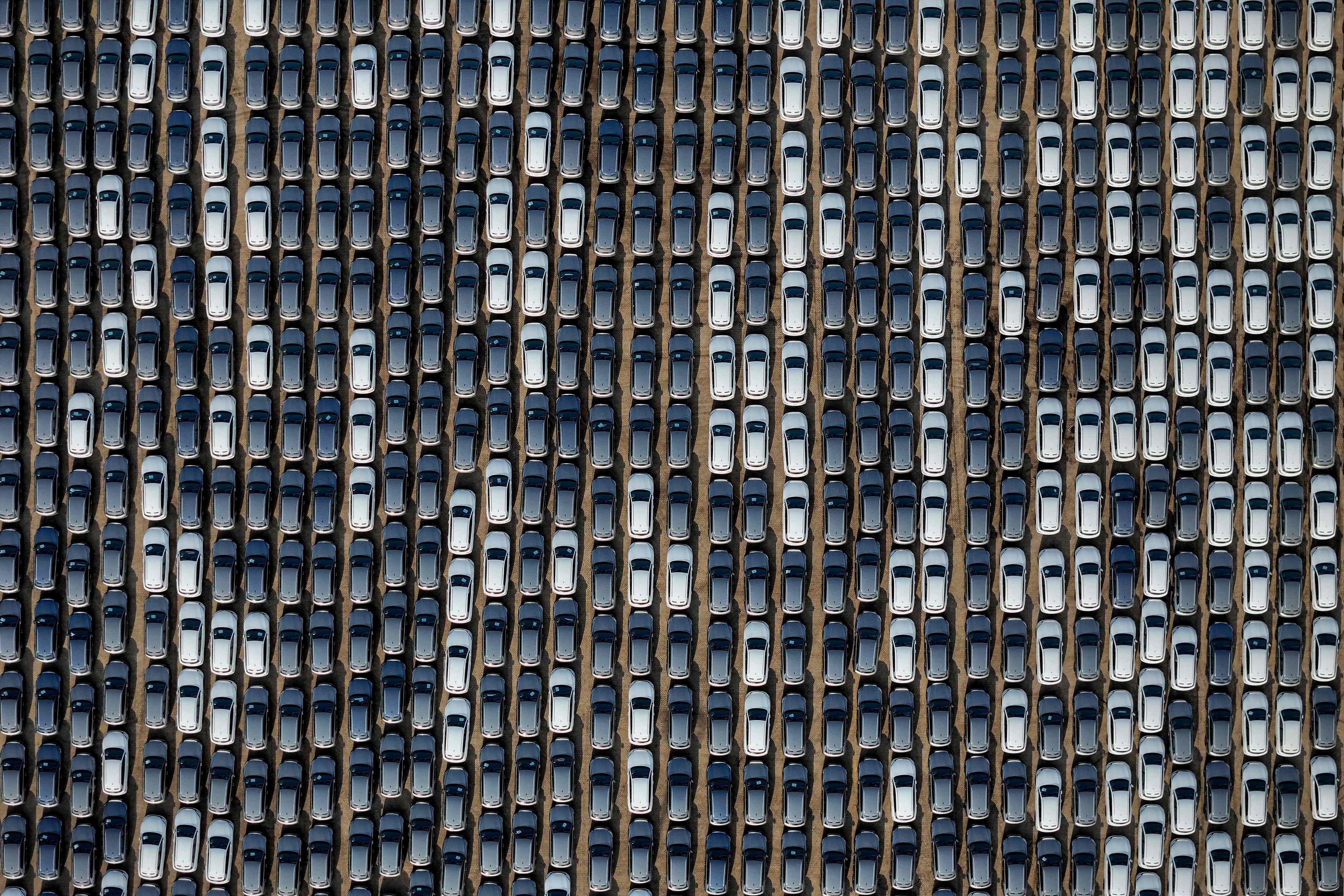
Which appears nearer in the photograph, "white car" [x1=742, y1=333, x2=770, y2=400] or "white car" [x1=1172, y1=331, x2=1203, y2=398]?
"white car" [x1=1172, y1=331, x2=1203, y2=398]

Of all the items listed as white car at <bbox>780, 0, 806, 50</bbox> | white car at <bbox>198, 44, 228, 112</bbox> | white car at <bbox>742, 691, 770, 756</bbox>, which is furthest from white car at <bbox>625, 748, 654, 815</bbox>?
white car at <bbox>198, 44, 228, 112</bbox>

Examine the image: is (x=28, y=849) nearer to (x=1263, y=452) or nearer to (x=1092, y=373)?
(x=1092, y=373)

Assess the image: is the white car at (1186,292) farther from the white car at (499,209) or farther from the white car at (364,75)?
the white car at (364,75)

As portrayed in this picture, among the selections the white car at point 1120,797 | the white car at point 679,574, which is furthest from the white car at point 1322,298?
the white car at point 679,574

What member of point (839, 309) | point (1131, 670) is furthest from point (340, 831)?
point (1131, 670)

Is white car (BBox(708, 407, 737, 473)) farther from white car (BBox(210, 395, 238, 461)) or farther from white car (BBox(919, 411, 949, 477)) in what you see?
white car (BBox(210, 395, 238, 461))

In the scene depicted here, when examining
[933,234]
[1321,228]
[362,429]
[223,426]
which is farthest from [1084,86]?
[223,426]

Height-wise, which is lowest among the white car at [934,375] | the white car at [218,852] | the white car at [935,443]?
the white car at [218,852]
